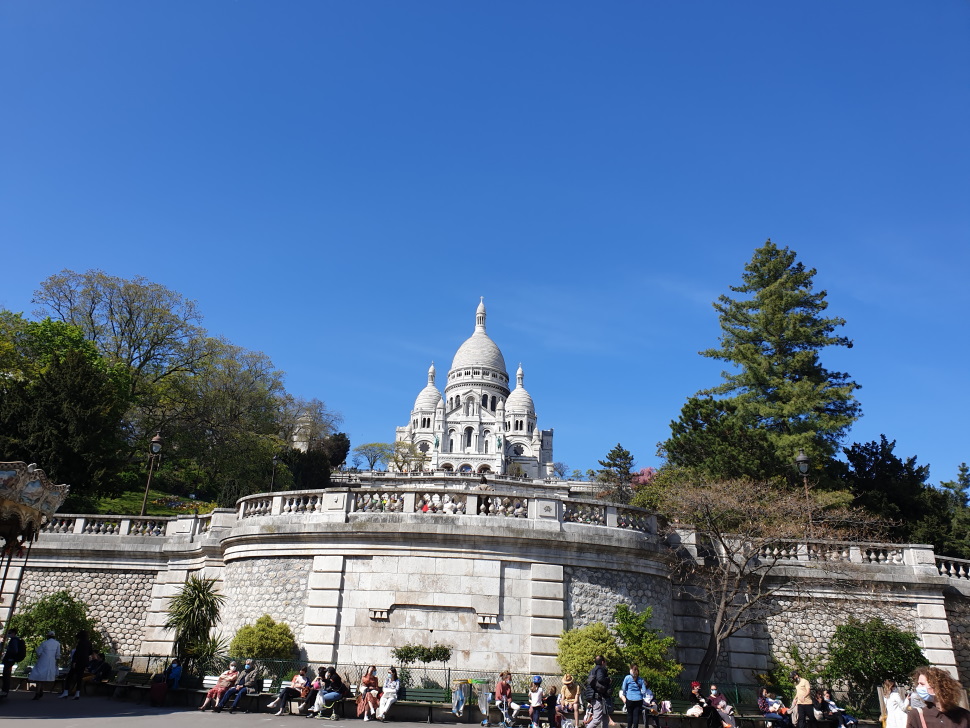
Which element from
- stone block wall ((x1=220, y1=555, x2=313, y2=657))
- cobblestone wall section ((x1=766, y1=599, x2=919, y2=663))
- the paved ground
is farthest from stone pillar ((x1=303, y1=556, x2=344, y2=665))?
cobblestone wall section ((x1=766, y1=599, x2=919, y2=663))

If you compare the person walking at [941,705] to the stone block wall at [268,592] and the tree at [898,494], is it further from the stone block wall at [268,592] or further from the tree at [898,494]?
the tree at [898,494]

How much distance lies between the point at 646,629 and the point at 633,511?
3123 millimetres

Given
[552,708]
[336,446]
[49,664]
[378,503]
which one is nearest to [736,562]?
[552,708]

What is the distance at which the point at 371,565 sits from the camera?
1767cm

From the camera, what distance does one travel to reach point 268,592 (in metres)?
18.6

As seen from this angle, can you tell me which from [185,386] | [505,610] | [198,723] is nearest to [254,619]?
[198,723]

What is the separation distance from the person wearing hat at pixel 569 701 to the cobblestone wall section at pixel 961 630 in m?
13.6

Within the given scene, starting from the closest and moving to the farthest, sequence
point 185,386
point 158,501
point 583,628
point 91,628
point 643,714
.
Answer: point 643,714
point 583,628
point 91,628
point 158,501
point 185,386

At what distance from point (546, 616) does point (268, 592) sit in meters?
6.95

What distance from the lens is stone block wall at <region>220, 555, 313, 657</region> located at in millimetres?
17969

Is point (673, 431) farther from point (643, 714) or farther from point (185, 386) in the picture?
point (185, 386)

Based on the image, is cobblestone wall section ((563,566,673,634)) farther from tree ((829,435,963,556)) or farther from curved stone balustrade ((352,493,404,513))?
tree ((829,435,963,556))

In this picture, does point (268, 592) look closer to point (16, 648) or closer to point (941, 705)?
point (16, 648)

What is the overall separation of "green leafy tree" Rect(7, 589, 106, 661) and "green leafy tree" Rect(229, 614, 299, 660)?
21.3 ft
